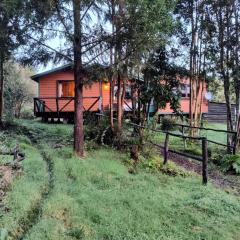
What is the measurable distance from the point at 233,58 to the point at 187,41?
277 centimetres

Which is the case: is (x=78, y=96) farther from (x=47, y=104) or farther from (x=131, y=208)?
(x=47, y=104)

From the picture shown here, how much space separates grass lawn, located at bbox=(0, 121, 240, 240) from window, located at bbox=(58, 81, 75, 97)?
1528cm

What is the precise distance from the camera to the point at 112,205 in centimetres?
599

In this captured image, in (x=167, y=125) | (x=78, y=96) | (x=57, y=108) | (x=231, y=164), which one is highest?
(x=78, y=96)

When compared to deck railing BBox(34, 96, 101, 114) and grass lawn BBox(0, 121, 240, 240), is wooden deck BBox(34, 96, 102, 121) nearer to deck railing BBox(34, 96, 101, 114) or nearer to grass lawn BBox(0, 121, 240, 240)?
deck railing BBox(34, 96, 101, 114)

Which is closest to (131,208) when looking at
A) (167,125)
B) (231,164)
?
(231,164)

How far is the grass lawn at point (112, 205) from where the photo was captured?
5055mm

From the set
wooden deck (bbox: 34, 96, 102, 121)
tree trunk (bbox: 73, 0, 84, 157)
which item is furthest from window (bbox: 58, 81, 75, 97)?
tree trunk (bbox: 73, 0, 84, 157)

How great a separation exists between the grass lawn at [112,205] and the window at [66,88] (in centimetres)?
1528

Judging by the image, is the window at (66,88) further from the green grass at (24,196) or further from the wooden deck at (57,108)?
the green grass at (24,196)

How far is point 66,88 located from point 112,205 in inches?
720

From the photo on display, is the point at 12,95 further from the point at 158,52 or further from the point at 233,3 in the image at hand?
the point at 233,3

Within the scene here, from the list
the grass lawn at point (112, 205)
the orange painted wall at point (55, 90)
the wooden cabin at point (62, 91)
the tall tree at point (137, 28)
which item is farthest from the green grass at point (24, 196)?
the orange painted wall at point (55, 90)

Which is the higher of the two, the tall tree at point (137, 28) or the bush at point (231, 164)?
the tall tree at point (137, 28)
